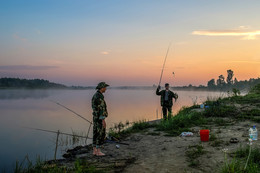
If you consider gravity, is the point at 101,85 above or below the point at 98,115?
above

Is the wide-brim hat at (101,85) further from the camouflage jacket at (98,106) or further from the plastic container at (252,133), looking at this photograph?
the plastic container at (252,133)

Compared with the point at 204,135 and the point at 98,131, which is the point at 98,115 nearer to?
the point at 98,131

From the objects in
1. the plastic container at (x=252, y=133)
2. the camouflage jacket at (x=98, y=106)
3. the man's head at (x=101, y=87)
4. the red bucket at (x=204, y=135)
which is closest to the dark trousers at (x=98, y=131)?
the camouflage jacket at (x=98, y=106)

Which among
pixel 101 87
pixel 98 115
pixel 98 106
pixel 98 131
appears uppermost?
pixel 101 87

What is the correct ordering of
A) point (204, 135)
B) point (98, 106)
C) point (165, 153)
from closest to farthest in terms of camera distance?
point (98, 106) < point (165, 153) < point (204, 135)

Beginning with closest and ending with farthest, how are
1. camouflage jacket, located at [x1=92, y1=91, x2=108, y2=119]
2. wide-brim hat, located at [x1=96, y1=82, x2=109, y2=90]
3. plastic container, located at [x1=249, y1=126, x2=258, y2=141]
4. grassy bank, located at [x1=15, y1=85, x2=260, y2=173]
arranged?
plastic container, located at [x1=249, y1=126, x2=258, y2=141] → grassy bank, located at [x1=15, y1=85, x2=260, y2=173] → camouflage jacket, located at [x1=92, y1=91, x2=108, y2=119] → wide-brim hat, located at [x1=96, y1=82, x2=109, y2=90]

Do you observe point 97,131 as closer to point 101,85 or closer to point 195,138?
point 101,85

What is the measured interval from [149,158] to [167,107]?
5.62 metres

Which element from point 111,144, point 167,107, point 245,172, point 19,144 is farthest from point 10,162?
point 245,172

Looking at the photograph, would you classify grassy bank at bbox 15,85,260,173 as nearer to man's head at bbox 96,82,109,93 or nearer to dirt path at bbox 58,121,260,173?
dirt path at bbox 58,121,260,173

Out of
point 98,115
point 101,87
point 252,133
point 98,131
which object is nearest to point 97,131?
point 98,131

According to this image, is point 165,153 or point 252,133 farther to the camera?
point 165,153

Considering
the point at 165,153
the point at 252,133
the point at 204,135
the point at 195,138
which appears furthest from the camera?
the point at 195,138

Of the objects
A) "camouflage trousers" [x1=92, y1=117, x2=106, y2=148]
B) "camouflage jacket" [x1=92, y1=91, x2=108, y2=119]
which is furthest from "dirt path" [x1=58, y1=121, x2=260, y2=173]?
"camouflage jacket" [x1=92, y1=91, x2=108, y2=119]
